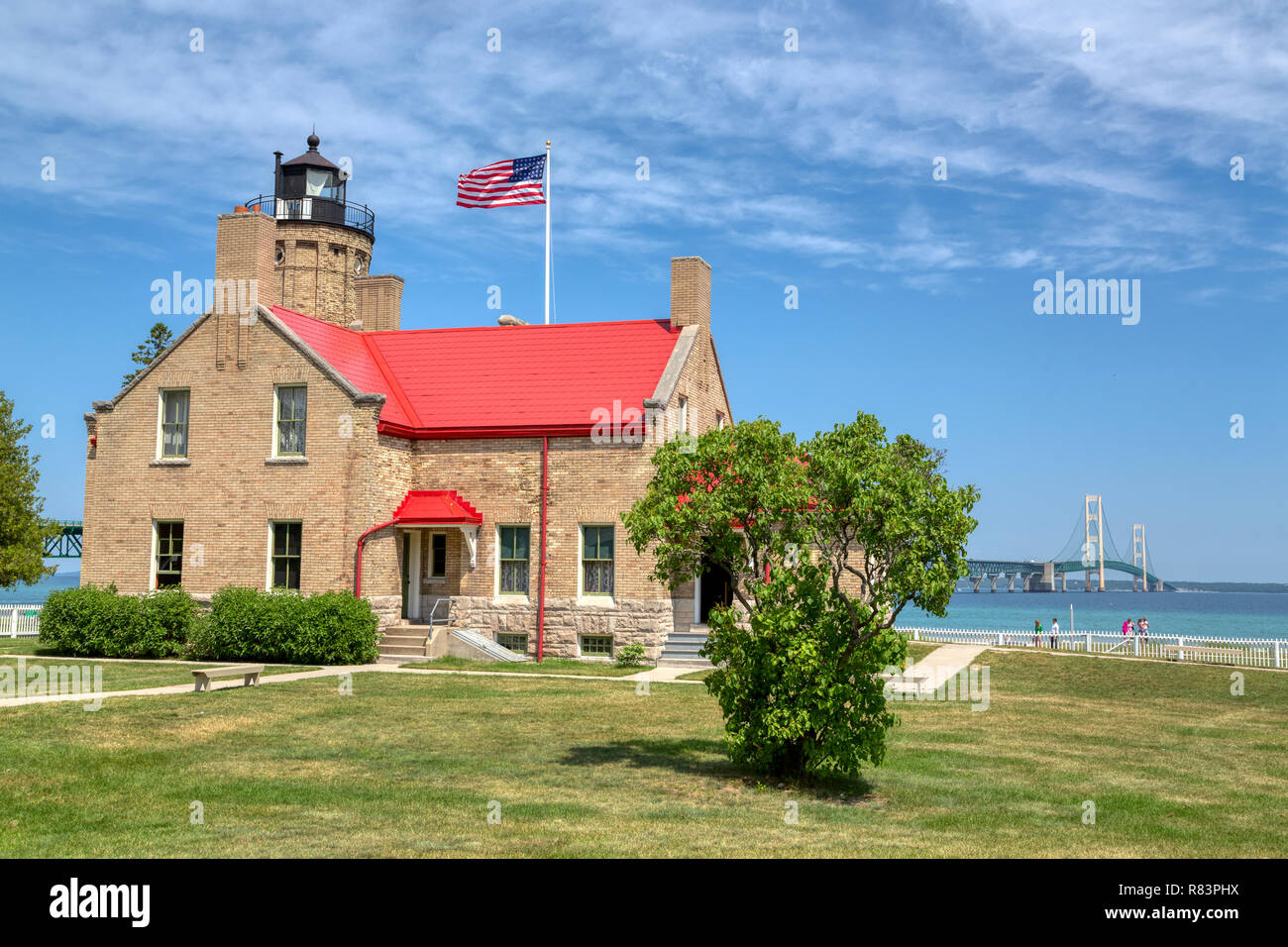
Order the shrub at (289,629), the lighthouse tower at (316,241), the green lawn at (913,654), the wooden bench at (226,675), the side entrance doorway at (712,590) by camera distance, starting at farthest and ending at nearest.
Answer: the lighthouse tower at (316,241)
the side entrance doorway at (712,590)
the shrub at (289,629)
the green lawn at (913,654)
the wooden bench at (226,675)

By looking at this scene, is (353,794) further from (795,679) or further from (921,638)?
(921,638)

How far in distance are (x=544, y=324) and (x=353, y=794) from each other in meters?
22.4

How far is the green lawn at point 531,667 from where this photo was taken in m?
25.3

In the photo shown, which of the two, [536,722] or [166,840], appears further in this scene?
[536,722]

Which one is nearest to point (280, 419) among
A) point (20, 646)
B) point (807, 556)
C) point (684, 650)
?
point (20, 646)

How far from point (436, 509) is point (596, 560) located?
4351 mm

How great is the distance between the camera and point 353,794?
11.7 meters

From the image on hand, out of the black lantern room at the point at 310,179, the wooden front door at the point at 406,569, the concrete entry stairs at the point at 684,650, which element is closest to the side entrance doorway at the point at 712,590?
the concrete entry stairs at the point at 684,650

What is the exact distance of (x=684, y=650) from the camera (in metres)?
27.8

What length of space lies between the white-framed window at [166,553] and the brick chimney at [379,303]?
922 centimetres

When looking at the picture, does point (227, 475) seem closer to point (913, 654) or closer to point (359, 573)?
point (359, 573)

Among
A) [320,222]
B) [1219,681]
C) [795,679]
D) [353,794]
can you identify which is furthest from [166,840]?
[320,222]

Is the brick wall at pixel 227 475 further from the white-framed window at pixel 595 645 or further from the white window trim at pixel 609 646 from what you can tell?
the white-framed window at pixel 595 645

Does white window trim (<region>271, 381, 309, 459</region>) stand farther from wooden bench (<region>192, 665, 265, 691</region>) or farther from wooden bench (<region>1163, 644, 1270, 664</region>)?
wooden bench (<region>1163, 644, 1270, 664</region>)
